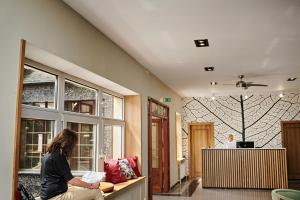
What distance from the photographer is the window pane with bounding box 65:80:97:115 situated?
13.8 ft

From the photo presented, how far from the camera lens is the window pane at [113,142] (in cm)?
533

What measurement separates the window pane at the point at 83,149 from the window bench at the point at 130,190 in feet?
1.93

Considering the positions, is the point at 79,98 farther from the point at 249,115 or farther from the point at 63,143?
the point at 249,115

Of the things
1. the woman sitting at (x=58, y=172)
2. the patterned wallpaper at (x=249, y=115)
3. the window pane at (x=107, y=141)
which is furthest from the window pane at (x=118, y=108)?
the patterned wallpaper at (x=249, y=115)

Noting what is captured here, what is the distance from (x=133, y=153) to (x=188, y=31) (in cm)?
277

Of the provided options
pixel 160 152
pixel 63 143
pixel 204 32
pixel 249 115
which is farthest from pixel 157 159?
pixel 63 143

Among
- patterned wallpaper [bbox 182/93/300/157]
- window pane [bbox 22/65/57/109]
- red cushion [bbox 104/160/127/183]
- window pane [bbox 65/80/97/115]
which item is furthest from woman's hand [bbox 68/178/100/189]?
patterned wallpaper [bbox 182/93/300/157]

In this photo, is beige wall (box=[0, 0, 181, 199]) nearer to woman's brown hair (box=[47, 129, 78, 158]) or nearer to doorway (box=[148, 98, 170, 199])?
woman's brown hair (box=[47, 129, 78, 158])

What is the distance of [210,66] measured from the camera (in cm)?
641

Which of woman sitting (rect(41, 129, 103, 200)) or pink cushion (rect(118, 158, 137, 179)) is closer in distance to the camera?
woman sitting (rect(41, 129, 103, 200))

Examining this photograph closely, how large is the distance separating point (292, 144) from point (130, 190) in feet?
24.1

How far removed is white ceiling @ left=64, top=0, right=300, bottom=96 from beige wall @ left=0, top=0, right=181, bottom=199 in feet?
0.61

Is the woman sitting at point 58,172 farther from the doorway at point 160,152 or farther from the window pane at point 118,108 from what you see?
the doorway at point 160,152

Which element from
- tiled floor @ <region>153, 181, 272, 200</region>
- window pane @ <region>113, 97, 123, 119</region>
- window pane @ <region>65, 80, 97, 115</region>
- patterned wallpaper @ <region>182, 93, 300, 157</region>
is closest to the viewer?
window pane @ <region>65, 80, 97, 115</region>
